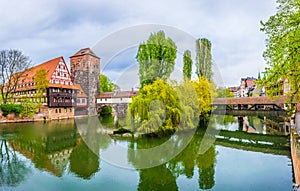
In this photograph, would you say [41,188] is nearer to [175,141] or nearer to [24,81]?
[175,141]

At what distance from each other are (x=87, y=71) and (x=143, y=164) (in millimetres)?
26074

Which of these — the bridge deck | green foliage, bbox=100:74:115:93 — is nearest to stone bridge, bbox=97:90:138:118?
green foliage, bbox=100:74:115:93

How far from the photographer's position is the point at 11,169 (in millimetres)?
8781

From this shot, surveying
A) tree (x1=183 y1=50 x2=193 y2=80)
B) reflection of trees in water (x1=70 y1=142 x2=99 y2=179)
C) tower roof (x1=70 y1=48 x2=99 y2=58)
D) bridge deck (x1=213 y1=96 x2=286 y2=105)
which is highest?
tower roof (x1=70 y1=48 x2=99 y2=58)

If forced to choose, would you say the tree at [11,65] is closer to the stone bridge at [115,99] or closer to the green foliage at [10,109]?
the green foliage at [10,109]

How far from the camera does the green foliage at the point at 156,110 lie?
13281 mm

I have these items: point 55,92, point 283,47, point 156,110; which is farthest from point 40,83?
point 283,47

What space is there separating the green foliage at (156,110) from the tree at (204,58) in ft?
32.5

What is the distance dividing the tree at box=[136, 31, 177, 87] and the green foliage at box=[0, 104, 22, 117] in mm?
13277

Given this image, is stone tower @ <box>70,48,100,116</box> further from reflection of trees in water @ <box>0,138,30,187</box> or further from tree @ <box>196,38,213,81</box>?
reflection of trees in water @ <box>0,138,30,187</box>

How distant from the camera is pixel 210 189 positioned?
22.4 feet

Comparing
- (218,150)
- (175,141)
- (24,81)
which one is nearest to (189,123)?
(175,141)

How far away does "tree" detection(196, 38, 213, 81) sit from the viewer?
23391mm

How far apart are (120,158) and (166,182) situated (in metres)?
3.30
